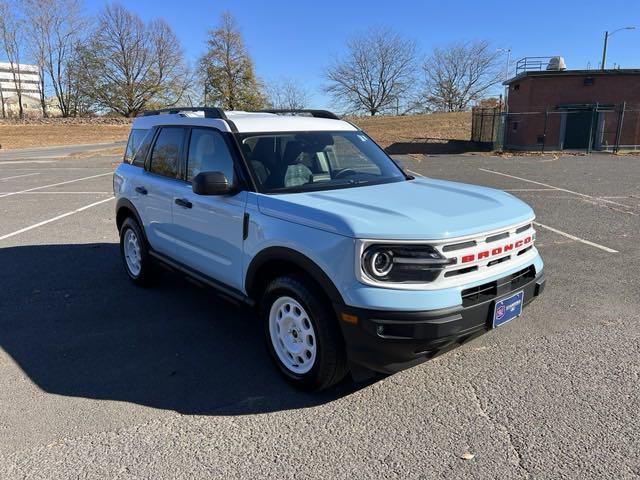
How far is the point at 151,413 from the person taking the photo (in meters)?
3.10

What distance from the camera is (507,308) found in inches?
123

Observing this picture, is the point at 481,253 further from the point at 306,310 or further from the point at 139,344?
the point at 139,344

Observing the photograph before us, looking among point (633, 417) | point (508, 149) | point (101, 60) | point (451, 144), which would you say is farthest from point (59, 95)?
point (633, 417)

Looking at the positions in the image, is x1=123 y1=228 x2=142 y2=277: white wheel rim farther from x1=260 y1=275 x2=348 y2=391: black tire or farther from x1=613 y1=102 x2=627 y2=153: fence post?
x1=613 y1=102 x2=627 y2=153: fence post

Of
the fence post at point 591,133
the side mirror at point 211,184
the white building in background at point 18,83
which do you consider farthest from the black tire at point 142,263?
the white building in background at point 18,83

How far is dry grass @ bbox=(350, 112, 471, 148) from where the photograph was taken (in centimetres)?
3784

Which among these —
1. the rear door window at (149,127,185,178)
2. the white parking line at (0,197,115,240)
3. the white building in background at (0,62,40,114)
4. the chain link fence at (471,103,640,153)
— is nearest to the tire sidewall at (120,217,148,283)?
the rear door window at (149,127,185,178)

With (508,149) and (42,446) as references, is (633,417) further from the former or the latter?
(508,149)

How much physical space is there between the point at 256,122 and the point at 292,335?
1796mm

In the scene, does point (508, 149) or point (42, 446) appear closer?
point (42, 446)

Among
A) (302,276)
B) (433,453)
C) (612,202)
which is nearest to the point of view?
(433,453)

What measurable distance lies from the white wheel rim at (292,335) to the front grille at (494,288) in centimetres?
97

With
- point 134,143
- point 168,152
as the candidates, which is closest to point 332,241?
point 168,152

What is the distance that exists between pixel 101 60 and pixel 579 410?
7265cm
